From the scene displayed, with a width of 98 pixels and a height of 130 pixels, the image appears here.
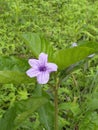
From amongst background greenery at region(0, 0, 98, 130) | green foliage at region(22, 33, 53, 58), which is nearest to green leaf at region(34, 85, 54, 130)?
green foliage at region(22, 33, 53, 58)

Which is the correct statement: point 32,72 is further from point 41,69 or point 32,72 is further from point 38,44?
point 38,44

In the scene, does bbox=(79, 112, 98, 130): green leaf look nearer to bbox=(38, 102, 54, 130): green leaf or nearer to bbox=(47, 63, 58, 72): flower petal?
bbox=(38, 102, 54, 130): green leaf

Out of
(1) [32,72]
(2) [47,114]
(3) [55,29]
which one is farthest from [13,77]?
(3) [55,29]

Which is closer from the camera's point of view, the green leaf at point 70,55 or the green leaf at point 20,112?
the green leaf at point 70,55

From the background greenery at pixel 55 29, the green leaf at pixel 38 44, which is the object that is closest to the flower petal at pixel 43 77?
the green leaf at pixel 38 44

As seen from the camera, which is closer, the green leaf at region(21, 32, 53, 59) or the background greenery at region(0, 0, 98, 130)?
the green leaf at region(21, 32, 53, 59)

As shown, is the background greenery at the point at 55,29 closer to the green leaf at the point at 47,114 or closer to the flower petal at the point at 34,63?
the green leaf at the point at 47,114

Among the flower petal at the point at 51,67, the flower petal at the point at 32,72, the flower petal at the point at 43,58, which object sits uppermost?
the flower petal at the point at 43,58

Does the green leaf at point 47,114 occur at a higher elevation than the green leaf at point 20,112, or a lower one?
lower
